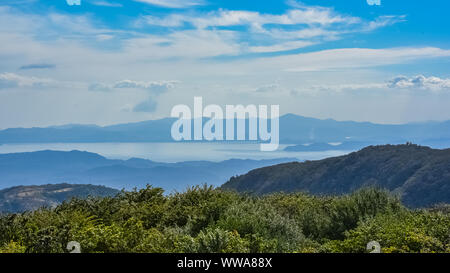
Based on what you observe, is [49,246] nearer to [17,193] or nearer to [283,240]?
[283,240]

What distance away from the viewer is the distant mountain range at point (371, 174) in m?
92.4

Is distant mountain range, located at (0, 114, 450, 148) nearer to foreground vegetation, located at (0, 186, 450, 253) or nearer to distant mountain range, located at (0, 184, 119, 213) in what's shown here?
distant mountain range, located at (0, 184, 119, 213)

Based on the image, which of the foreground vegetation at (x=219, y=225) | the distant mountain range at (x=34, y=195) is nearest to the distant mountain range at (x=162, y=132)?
the distant mountain range at (x=34, y=195)

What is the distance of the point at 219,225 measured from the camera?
41.1ft

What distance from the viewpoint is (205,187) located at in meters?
17.3

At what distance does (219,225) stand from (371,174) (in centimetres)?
10165

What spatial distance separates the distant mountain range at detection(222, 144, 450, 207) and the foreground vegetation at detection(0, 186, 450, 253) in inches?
3030

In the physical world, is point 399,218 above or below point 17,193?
above

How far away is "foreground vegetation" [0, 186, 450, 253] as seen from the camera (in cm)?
1011

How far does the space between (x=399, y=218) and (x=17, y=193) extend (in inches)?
4405

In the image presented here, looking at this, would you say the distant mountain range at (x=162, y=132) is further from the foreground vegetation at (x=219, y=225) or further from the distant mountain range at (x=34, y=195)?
the foreground vegetation at (x=219, y=225)

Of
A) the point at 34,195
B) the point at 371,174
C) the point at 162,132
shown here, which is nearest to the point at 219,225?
the point at 371,174

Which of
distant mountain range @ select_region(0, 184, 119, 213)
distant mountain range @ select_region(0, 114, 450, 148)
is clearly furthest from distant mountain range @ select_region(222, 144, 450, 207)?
distant mountain range @ select_region(0, 184, 119, 213)
